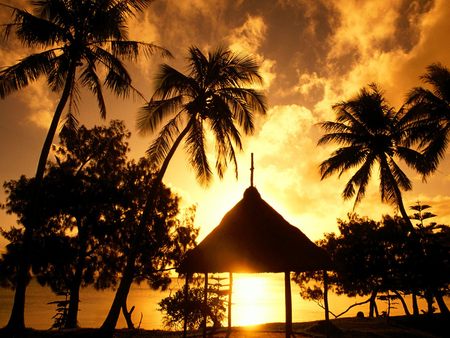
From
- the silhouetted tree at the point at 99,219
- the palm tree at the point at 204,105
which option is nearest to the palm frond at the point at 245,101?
the palm tree at the point at 204,105

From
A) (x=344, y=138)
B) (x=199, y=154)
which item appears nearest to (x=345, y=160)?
(x=344, y=138)

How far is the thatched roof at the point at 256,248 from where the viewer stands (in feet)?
30.5

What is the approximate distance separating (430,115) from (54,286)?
21611 millimetres

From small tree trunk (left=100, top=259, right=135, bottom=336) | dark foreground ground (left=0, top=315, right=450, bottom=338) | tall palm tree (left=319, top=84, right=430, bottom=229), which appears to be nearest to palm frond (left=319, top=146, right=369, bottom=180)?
tall palm tree (left=319, top=84, right=430, bottom=229)

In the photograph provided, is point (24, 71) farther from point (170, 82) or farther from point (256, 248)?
point (256, 248)

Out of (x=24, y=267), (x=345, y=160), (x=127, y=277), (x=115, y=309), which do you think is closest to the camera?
(x=24, y=267)

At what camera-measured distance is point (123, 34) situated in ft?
46.4

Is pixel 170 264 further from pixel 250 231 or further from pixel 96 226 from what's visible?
pixel 250 231

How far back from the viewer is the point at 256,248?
943 centimetres

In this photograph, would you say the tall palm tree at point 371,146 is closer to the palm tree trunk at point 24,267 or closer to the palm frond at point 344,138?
the palm frond at point 344,138

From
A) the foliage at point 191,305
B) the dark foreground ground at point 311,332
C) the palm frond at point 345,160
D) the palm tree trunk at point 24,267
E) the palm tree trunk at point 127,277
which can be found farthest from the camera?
the palm frond at point 345,160

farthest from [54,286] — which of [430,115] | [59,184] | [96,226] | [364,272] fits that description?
[430,115]

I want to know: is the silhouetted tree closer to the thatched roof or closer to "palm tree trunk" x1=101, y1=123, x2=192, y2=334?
"palm tree trunk" x1=101, y1=123, x2=192, y2=334

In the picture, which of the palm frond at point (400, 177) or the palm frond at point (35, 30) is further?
the palm frond at point (400, 177)
